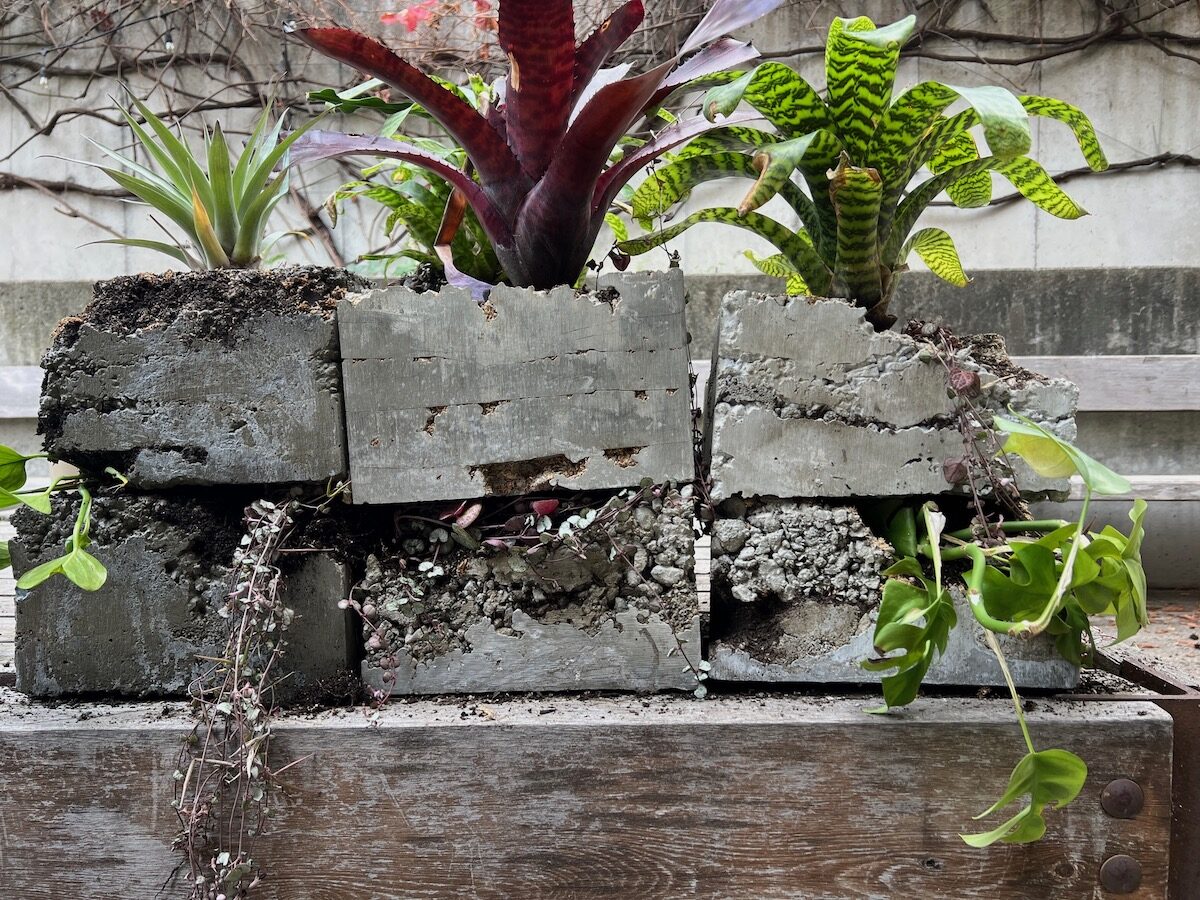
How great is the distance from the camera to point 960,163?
1.06 meters

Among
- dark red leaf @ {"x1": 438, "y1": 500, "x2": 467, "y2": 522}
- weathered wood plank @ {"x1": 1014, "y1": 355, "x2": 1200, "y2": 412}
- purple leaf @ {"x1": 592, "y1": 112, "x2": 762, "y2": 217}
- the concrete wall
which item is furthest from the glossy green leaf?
the concrete wall

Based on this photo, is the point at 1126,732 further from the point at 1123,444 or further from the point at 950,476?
the point at 1123,444

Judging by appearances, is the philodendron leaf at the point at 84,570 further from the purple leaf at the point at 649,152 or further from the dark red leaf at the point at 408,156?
the purple leaf at the point at 649,152

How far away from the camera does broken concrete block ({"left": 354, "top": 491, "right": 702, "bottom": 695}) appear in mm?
979

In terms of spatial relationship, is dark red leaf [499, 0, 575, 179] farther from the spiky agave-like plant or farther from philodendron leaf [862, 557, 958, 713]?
philodendron leaf [862, 557, 958, 713]

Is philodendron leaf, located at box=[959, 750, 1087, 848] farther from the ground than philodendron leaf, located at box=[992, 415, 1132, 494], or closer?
closer

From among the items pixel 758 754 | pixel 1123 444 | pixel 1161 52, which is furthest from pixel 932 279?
pixel 758 754

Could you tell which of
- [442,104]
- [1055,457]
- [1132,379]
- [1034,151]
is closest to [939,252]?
[1055,457]

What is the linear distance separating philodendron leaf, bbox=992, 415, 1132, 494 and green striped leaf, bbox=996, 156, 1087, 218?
0.38 meters

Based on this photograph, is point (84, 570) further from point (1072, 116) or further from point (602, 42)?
point (1072, 116)

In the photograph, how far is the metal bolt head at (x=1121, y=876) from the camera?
0.87 meters

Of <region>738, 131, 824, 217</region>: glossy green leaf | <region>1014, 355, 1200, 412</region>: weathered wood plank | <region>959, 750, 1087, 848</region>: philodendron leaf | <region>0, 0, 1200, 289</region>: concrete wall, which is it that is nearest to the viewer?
<region>959, 750, 1087, 848</region>: philodendron leaf

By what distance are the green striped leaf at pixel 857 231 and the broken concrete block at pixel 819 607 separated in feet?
0.92

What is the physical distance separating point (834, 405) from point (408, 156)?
0.60m
